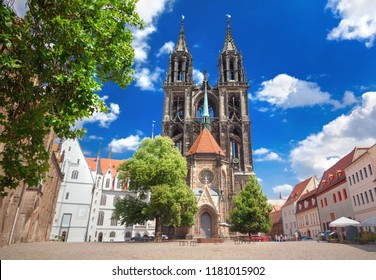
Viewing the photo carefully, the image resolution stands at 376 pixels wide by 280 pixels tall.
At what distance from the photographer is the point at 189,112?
58031mm

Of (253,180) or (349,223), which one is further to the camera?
(253,180)

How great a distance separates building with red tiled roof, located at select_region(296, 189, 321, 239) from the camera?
39031 mm

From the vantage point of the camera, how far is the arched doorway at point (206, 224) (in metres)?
36.2

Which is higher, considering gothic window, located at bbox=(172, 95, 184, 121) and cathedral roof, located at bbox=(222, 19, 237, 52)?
cathedral roof, located at bbox=(222, 19, 237, 52)

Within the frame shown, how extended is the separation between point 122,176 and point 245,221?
16489 millimetres

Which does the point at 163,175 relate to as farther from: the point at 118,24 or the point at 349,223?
the point at 118,24

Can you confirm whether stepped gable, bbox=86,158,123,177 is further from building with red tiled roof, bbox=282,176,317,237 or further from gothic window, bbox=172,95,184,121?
building with red tiled roof, bbox=282,176,317,237

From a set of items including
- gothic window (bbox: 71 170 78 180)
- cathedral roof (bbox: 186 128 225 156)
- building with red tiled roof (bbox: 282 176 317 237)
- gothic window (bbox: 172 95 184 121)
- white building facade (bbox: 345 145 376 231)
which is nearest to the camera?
white building facade (bbox: 345 145 376 231)

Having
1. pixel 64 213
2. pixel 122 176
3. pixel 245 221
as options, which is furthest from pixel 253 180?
pixel 64 213

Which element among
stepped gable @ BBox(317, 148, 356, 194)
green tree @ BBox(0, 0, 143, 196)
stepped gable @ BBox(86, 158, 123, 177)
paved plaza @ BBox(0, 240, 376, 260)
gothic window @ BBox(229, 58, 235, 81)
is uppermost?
gothic window @ BBox(229, 58, 235, 81)

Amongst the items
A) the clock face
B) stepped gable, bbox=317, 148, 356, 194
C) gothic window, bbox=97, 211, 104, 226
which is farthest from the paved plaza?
gothic window, bbox=97, 211, 104, 226

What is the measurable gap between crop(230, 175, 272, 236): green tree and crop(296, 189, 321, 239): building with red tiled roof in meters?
11.2

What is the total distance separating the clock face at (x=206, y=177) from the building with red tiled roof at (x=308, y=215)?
16.7 meters

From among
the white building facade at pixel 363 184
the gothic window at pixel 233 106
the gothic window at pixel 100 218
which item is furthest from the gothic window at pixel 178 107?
the white building facade at pixel 363 184
